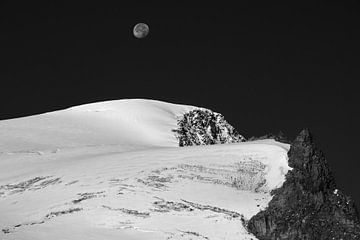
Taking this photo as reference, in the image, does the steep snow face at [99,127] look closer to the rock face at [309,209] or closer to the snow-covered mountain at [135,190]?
the snow-covered mountain at [135,190]

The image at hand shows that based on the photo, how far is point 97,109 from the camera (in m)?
74.9

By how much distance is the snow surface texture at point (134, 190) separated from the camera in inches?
1068

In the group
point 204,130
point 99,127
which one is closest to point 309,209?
point 204,130

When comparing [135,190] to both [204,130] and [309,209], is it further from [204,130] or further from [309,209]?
[204,130]

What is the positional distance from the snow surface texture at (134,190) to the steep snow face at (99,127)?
9.01ft

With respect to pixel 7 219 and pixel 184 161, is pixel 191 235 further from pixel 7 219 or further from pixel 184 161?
pixel 184 161

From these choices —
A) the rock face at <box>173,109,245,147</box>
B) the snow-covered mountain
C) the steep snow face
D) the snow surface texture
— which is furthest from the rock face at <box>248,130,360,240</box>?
the rock face at <box>173,109,245,147</box>

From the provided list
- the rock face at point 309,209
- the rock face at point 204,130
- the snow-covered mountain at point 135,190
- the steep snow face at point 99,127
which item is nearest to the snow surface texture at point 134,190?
the snow-covered mountain at point 135,190

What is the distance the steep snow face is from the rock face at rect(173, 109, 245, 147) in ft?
3.83

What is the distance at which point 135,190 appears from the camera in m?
32.1

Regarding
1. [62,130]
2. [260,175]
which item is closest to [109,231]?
[260,175]

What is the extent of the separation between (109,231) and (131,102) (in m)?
51.6

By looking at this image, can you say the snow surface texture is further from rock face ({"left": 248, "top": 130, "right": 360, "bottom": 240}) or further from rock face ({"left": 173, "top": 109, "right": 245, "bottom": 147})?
rock face ({"left": 173, "top": 109, "right": 245, "bottom": 147})

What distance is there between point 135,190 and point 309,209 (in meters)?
8.50
